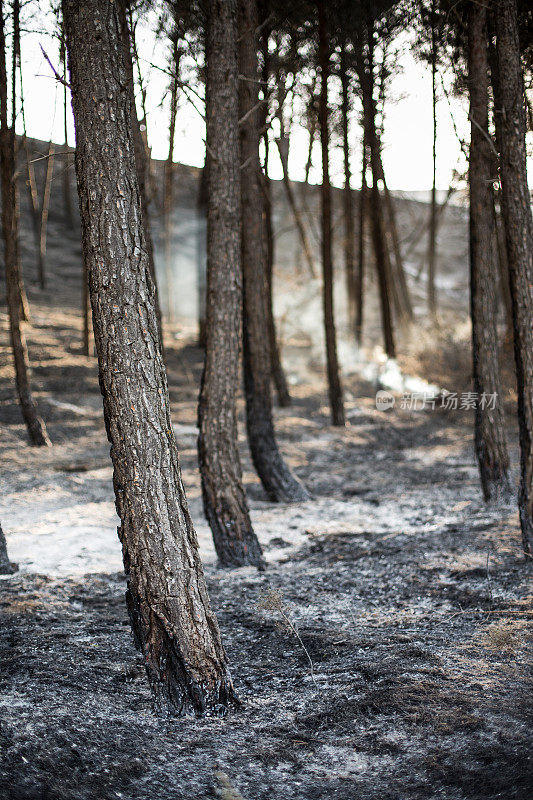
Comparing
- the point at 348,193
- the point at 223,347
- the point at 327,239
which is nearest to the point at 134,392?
the point at 223,347

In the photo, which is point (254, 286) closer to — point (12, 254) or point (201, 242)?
point (12, 254)

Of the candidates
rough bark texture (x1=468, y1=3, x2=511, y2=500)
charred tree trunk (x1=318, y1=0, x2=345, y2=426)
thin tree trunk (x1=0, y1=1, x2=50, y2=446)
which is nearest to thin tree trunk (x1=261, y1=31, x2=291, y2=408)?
charred tree trunk (x1=318, y1=0, x2=345, y2=426)

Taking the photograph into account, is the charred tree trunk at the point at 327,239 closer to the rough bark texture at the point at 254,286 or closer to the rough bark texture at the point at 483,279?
the rough bark texture at the point at 254,286

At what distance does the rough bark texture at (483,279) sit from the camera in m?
7.74

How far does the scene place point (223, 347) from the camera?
652cm

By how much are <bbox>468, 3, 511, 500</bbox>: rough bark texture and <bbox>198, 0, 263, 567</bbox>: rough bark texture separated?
312 centimetres

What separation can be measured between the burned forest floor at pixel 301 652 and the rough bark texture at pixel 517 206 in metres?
1.61

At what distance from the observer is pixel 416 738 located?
3.23m

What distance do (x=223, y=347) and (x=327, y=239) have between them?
7.77 meters

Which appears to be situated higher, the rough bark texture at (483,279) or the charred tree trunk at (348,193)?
the charred tree trunk at (348,193)

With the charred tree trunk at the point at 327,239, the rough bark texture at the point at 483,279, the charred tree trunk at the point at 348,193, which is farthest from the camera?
the charred tree trunk at the point at 348,193

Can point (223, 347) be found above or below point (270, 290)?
below

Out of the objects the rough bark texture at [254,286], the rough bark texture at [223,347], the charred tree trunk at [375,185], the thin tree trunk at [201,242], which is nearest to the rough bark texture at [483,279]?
the rough bark texture at [254,286]

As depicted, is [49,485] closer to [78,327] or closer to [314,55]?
[314,55]
